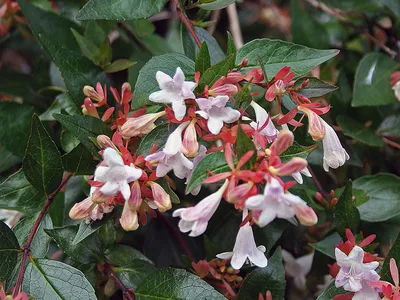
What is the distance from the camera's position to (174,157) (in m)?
0.70

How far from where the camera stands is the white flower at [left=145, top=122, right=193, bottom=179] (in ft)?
2.25

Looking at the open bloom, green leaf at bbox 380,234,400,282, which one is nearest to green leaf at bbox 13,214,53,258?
the open bloom

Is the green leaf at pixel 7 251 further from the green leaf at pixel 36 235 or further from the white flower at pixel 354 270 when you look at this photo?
the white flower at pixel 354 270

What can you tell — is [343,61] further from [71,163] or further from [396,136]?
[71,163]

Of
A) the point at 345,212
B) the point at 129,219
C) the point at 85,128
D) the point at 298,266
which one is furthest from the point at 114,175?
the point at 298,266

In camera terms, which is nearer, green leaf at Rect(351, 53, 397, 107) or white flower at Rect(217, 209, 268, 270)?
white flower at Rect(217, 209, 268, 270)

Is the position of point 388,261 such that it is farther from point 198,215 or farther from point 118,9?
point 118,9

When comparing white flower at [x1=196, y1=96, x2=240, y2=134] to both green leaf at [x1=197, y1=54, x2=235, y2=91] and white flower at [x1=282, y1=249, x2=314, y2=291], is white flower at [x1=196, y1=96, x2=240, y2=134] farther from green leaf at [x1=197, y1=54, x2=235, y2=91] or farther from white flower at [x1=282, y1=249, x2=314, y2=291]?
white flower at [x1=282, y1=249, x2=314, y2=291]

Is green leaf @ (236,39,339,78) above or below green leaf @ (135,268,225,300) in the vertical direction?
above

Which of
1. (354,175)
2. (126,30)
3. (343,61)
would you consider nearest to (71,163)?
(126,30)

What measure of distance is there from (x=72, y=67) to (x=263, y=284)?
0.52 metres

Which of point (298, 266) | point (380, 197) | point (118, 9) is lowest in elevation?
point (298, 266)

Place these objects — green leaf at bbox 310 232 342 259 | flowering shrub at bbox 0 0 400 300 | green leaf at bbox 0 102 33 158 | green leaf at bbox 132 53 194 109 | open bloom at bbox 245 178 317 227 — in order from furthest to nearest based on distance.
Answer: green leaf at bbox 0 102 33 158, green leaf at bbox 310 232 342 259, green leaf at bbox 132 53 194 109, flowering shrub at bbox 0 0 400 300, open bloom at bbox 245 178 317 227

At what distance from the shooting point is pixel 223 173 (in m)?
0.64
